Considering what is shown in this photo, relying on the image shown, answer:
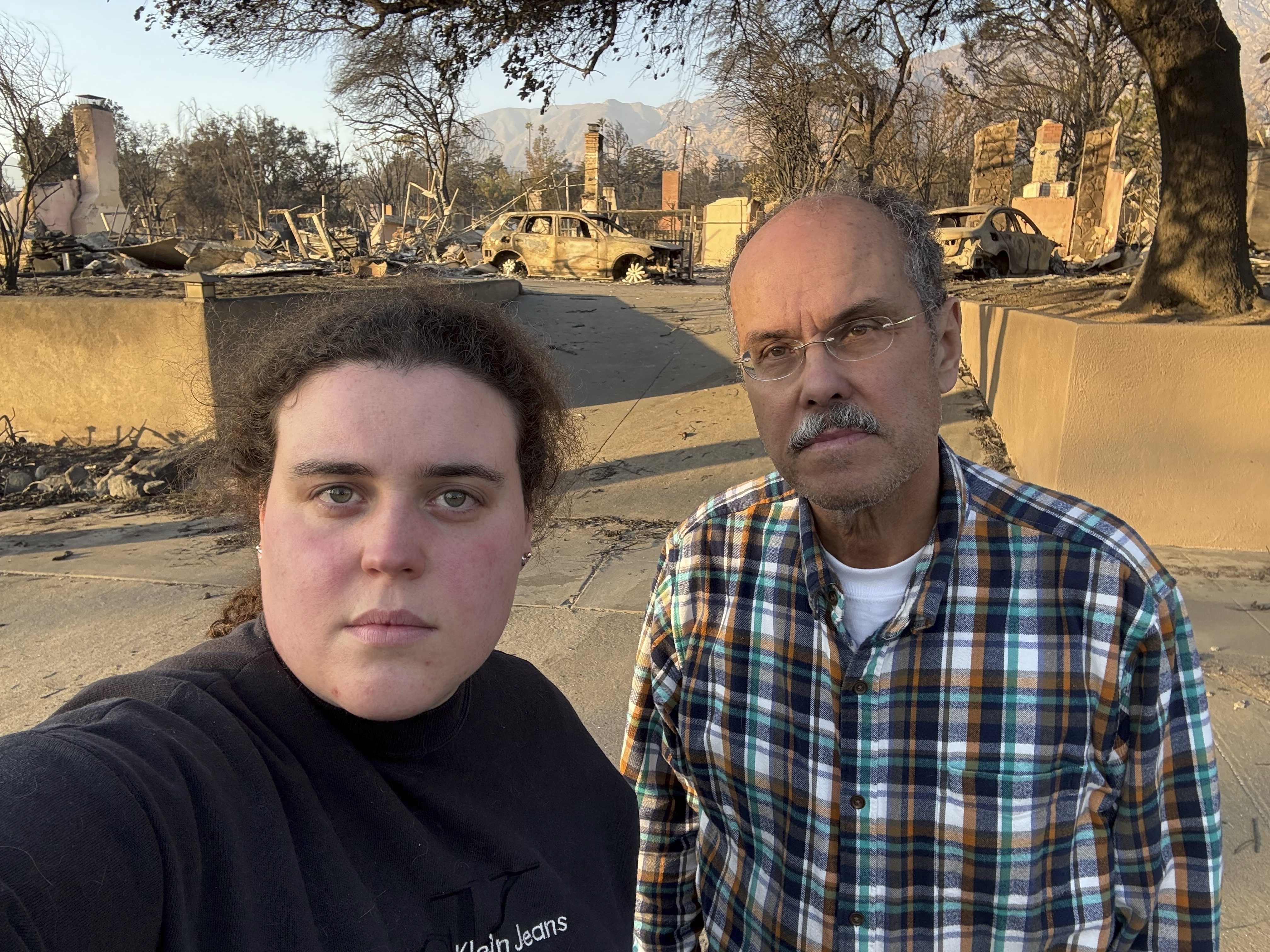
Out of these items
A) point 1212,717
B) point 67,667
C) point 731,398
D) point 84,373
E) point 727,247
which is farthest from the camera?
point 727,247

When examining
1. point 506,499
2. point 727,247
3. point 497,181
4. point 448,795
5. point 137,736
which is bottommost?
point 448,795

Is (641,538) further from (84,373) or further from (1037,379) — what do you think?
(84,373)

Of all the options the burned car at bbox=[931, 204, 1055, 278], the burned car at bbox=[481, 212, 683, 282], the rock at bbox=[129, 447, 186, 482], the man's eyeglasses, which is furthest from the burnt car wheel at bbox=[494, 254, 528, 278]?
the man's eyeglasses

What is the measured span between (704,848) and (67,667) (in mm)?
3259

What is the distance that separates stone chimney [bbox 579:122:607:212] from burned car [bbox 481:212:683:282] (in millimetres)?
9878

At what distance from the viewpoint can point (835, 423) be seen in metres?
1.55

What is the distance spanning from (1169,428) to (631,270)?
14210 mm

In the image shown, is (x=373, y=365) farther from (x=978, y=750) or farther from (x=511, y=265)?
(x=511, y=265)

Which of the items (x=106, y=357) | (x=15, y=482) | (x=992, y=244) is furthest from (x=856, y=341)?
(x=992, y=244)

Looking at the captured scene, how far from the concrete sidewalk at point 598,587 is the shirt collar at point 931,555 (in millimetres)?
1588

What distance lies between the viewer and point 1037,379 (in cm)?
548

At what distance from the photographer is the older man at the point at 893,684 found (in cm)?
139

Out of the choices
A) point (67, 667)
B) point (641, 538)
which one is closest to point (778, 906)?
Answer: point (67, 667)

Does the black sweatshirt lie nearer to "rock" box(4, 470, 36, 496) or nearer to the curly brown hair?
the curly brown hair
